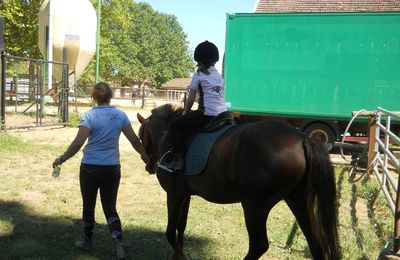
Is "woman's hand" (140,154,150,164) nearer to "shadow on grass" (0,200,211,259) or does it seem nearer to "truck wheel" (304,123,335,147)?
"shadow on grass" (0,200,211,259)

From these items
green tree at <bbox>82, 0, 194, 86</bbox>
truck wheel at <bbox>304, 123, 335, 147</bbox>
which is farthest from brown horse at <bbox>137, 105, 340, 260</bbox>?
green tree at <bbox>82, 0, 194, 86</bbox>

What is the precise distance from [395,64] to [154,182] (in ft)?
22.7

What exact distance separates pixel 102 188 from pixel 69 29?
17492mm

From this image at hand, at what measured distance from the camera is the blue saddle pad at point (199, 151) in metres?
3.65

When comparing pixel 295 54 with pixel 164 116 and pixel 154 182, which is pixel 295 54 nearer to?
pixel 154 182

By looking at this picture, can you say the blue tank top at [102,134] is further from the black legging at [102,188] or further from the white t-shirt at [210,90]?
the white t-shirt at [210,90]

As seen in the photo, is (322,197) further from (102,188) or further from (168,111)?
(102,188)

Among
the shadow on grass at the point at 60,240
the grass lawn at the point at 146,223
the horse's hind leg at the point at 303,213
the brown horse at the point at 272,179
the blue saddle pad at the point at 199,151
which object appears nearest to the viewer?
the brown horse at the point at 272,179

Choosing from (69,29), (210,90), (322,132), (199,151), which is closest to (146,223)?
(199,151)

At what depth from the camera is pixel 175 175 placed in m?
3.92

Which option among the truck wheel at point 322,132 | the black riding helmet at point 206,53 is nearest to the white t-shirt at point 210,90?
the black riding helmet at point 206,53

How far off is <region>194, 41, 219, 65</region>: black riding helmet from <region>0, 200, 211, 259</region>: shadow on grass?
2.07 m

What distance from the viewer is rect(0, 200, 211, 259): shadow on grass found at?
13.5ft

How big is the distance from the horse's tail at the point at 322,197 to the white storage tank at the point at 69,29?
17720 millimetres
